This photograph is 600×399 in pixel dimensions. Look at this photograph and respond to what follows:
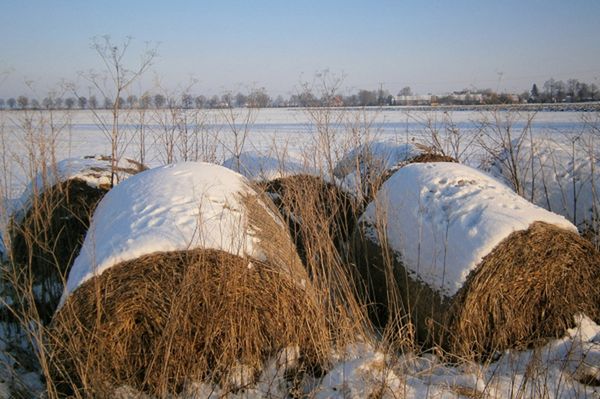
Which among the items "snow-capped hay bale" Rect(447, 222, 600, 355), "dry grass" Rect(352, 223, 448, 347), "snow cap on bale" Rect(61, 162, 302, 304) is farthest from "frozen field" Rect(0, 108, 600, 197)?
"snow-capped hay bale" Rect(447, 222, 600, 355)

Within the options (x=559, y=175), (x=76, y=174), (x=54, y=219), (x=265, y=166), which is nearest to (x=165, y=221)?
(x=54, y=219)

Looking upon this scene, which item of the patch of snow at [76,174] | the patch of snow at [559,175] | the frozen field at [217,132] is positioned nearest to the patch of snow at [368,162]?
the frozen field at [217,132]

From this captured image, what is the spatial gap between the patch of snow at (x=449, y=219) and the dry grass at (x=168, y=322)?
3.92ft

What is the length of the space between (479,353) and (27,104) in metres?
6.05

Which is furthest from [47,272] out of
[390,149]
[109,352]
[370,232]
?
[390,149]

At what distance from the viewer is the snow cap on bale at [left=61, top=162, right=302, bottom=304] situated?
2793mm

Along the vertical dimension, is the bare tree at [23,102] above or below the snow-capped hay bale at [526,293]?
above

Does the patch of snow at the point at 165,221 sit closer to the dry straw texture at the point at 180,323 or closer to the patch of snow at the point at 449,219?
the dry straw texture at the point at 180,323

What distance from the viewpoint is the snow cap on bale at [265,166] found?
537 cm

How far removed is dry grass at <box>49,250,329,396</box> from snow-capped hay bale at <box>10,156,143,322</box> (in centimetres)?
158

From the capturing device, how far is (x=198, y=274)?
9.14 feet

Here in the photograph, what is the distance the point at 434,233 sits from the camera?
3.52 meters

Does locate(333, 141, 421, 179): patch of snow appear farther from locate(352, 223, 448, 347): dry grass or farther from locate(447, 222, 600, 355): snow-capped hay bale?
locate(447, 222, 600, 355): snow-capped hay bale

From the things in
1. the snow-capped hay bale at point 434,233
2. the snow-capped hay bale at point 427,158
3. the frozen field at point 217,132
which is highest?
the frozen field at point 217,132
